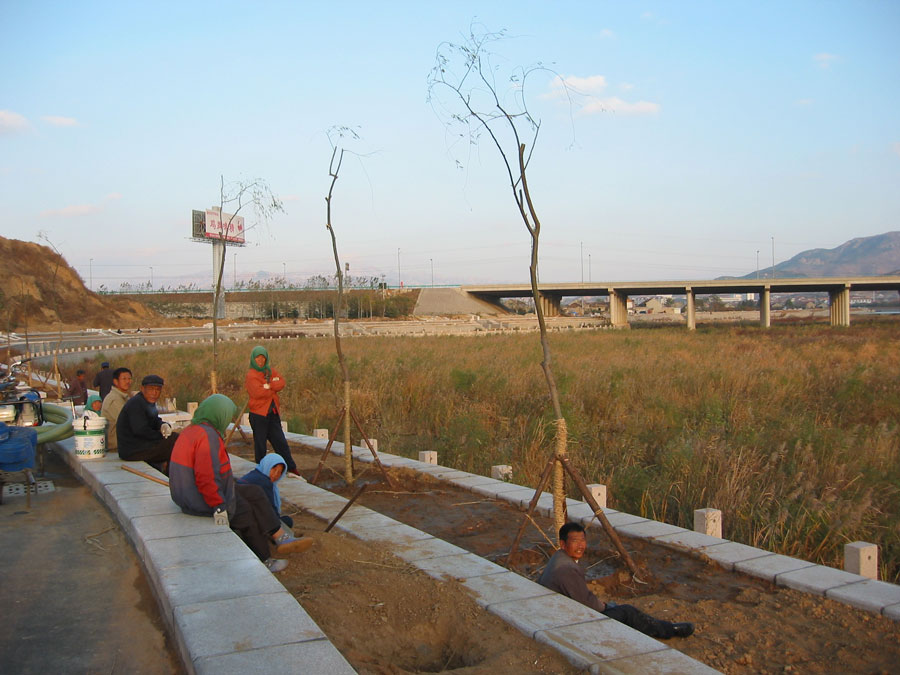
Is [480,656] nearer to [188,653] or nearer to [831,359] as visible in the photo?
[188,653]

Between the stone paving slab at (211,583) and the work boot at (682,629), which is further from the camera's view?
the work boot at (682,629)

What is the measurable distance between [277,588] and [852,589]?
11.7 feet

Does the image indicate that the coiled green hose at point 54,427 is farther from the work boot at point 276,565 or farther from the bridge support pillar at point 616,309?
the bridge support pillar at point 616,309

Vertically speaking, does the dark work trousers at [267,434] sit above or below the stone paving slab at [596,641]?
above

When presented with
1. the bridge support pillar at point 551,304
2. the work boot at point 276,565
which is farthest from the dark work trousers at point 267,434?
the bridge support pillar at point 551,304

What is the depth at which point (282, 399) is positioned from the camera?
17297mm

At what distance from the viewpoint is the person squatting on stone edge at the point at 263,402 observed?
8695 millimetres

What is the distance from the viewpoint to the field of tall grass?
7262 millimetres

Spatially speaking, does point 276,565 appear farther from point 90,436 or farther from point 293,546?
point 90,436

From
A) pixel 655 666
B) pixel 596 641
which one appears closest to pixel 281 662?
pixel 596 641

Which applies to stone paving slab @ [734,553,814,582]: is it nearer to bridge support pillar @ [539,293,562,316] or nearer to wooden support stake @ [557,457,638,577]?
wooden support stake @ [557,457,638,577]

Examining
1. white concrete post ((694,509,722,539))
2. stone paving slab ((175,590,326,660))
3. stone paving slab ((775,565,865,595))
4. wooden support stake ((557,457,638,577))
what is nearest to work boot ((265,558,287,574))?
stone paving slab ((175,590,326,660))

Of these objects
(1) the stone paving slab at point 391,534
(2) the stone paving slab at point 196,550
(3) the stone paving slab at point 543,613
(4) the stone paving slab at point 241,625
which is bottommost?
(1) the stone paving slab at point 391,534

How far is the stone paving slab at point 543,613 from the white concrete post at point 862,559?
7.19 feet
